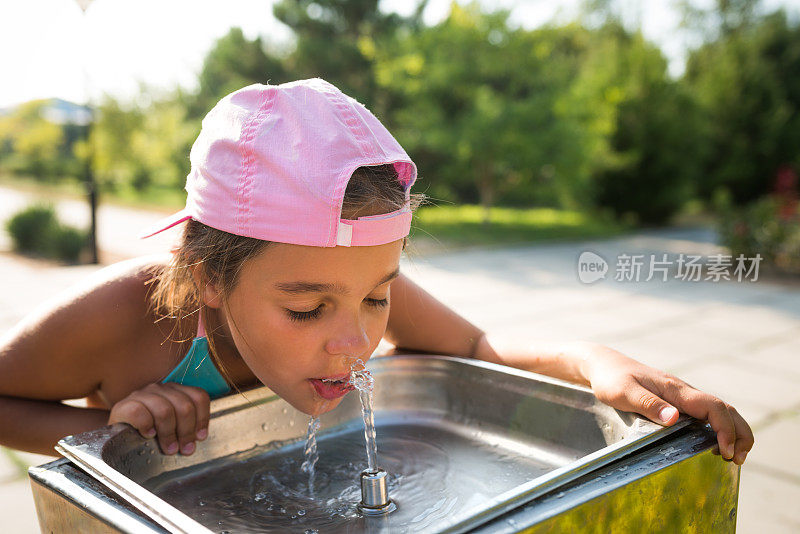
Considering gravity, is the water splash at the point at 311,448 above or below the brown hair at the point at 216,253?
below

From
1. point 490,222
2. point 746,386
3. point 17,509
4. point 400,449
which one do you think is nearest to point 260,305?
point 400,449

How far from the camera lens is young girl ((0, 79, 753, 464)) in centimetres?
80

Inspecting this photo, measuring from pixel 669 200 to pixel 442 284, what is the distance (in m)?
6.70

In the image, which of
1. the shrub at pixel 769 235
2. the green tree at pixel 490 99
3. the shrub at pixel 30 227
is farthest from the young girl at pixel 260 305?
the green tree at pixel 490 99

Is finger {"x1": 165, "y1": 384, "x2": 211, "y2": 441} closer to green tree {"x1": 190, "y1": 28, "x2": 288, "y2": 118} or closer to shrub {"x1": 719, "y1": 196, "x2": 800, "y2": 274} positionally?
shrub {"x1": 719, "y1": 196, "x2": 800, "y2": 274}

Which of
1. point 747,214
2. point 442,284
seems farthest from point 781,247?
point 442,284

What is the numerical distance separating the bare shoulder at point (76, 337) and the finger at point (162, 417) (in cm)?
25

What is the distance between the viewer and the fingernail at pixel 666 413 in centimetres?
79

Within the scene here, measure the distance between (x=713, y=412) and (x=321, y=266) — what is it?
486 mm

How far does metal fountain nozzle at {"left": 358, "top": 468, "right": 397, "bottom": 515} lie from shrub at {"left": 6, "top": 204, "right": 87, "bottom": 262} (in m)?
8.14

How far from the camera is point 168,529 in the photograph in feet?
1.77

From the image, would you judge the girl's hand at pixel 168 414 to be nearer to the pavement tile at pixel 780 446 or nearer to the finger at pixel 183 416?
the finger at pixel 183 416

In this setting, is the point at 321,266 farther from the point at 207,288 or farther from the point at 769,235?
the point at 769,235

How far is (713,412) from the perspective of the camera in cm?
79
